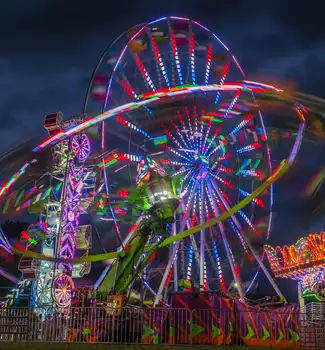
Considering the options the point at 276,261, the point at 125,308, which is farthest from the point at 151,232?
the point at 276,261

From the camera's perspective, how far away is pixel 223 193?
29.1 metres

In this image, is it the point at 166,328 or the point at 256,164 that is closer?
the point at 166,328

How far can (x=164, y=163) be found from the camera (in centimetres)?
2661

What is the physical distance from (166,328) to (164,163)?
12.0 metres

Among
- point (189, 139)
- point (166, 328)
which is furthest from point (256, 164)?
point (166, 328)

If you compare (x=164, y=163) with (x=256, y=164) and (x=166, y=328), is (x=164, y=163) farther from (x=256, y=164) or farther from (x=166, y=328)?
(x=166, y=328)

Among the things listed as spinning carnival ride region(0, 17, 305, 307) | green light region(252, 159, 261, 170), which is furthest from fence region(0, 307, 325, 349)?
green light region(252, 159, 261, 170)

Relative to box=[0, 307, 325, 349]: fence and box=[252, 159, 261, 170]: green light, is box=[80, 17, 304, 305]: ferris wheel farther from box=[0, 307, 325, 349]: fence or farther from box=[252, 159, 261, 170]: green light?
box=[0, 307, 325, 349]: fence

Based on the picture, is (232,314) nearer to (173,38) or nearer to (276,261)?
(173,38)

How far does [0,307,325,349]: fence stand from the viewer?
49.8ft

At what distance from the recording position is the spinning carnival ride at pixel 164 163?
2633 centimetres

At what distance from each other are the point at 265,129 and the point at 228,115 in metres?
3.05

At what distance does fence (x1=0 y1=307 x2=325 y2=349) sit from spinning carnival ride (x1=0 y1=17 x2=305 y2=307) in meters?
9.45

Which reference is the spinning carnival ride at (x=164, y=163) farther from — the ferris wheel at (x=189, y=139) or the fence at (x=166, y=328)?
the fence at (x=166, y=328)
